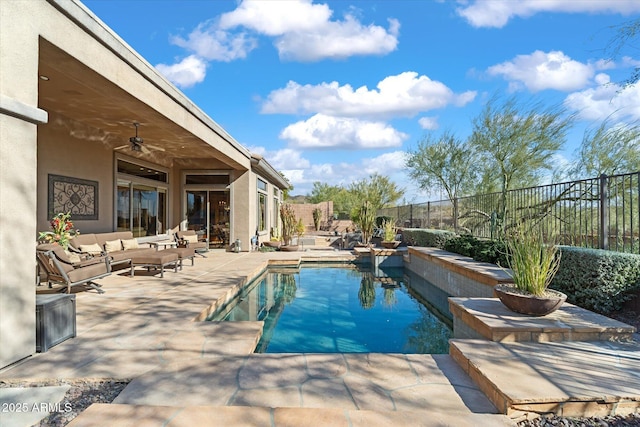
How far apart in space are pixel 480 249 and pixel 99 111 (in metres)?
7.78

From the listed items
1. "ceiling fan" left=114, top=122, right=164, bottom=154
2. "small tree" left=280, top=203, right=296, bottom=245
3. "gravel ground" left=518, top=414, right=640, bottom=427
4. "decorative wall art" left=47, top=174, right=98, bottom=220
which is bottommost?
"gravel ground" left=518, top=414, right=640, bottom=427

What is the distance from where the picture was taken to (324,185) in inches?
1655

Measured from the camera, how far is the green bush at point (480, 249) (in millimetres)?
6433

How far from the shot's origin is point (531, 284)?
3830mm

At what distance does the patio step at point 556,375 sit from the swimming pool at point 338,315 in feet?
3.71

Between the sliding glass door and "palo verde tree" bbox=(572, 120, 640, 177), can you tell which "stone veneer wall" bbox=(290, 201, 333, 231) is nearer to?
the sliding glass door

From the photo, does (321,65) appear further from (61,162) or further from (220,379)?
(220,379)

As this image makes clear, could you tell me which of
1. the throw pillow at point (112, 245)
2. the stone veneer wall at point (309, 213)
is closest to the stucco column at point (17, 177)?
the throw pillow at point (112, 245)

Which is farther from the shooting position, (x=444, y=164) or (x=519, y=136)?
(x=444, y=164)

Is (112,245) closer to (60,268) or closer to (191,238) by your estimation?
A: (60,268)

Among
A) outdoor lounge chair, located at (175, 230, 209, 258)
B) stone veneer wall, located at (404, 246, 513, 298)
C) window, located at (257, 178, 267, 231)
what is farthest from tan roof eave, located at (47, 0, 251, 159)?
window, located at (257, 178, 267, 231)

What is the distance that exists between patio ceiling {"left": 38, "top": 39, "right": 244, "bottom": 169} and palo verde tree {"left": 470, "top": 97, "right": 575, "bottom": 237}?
9.80 meters

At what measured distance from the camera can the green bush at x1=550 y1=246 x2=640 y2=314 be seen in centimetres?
395

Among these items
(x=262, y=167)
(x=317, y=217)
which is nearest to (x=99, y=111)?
(x=262, y=167)
